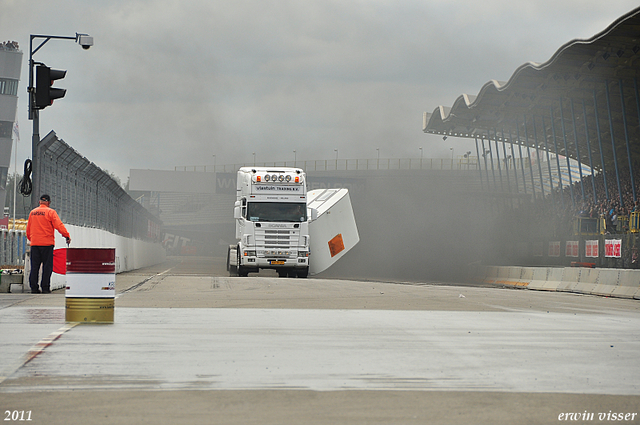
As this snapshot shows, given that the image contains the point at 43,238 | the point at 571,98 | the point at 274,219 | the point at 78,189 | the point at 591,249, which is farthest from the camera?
the point at 571,98

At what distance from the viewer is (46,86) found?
1520cm

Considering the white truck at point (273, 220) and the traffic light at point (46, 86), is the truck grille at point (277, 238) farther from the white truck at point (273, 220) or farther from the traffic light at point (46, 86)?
the traffic light at point (46, 86)

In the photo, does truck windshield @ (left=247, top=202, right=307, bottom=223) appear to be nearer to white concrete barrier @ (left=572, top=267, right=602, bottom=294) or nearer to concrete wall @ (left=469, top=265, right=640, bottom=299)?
concrete wall @ (left=469, top=265, right=640, bottom=299)

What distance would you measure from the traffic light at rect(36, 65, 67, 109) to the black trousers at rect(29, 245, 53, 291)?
286 cm

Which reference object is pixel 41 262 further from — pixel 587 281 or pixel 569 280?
pixel 569 280

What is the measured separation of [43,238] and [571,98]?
125 feet

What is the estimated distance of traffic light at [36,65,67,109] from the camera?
15094 millimetres

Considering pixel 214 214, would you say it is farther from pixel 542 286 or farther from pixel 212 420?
pixel 212 420

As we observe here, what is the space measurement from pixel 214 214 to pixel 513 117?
5109 cm

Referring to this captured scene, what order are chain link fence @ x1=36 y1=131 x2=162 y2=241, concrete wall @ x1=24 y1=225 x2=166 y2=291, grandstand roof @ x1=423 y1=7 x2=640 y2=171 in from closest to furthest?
chain link fence @ x1=36 y1=131 x2=162 y2=241
concrete wall @ x1=24 y1=225 x2=166 y2=291
grandstand roof @ x1=423 y1=7 x2=640 y2=171

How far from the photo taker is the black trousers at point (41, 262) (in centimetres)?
1502

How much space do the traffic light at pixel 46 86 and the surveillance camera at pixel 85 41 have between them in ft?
15.7

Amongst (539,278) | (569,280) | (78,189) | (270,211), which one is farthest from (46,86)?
(539,278)

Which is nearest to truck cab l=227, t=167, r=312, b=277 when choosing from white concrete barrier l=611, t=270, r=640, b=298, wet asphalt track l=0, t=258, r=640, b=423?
white concrete barrier l=611, t=270, r=640, b=298
